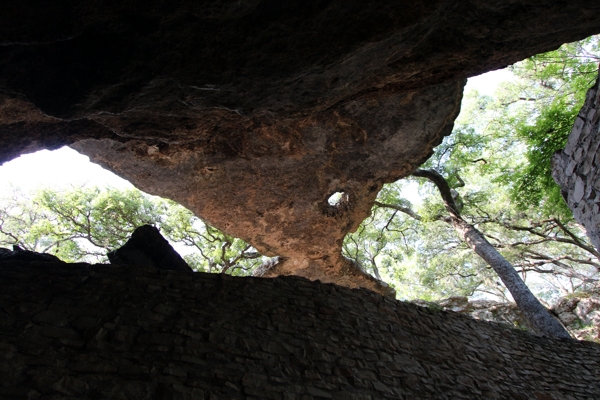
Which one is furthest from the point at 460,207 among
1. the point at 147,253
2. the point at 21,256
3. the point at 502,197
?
the point at 21,256

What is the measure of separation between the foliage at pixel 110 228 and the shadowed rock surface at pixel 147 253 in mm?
5974

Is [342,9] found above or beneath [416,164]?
beneath

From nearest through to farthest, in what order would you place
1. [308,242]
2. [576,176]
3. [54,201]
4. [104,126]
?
[104,126], [576,176], [308,242], [54,201]

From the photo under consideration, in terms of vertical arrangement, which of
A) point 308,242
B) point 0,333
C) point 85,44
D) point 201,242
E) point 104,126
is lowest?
point 0,333

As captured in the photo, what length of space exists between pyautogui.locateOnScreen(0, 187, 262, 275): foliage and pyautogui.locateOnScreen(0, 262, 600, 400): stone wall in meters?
6.80

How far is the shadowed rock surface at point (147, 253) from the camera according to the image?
486cm

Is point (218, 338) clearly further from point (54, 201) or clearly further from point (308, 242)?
point (54, 201)

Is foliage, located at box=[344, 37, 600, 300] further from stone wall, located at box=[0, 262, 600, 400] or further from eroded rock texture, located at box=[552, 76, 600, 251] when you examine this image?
stone wall, located at box=[0, 262, 600, 400]

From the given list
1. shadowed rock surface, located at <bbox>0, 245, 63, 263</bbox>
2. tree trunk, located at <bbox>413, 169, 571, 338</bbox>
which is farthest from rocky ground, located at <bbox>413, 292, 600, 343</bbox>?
shadowed rock surface, located at <bbox>0, 245, 63, 263</bbox>

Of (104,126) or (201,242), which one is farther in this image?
(201,242)

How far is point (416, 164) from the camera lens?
701 cm

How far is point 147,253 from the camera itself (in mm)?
4938

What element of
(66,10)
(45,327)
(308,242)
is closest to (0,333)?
(45,327)

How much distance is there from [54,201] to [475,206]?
451 inches
